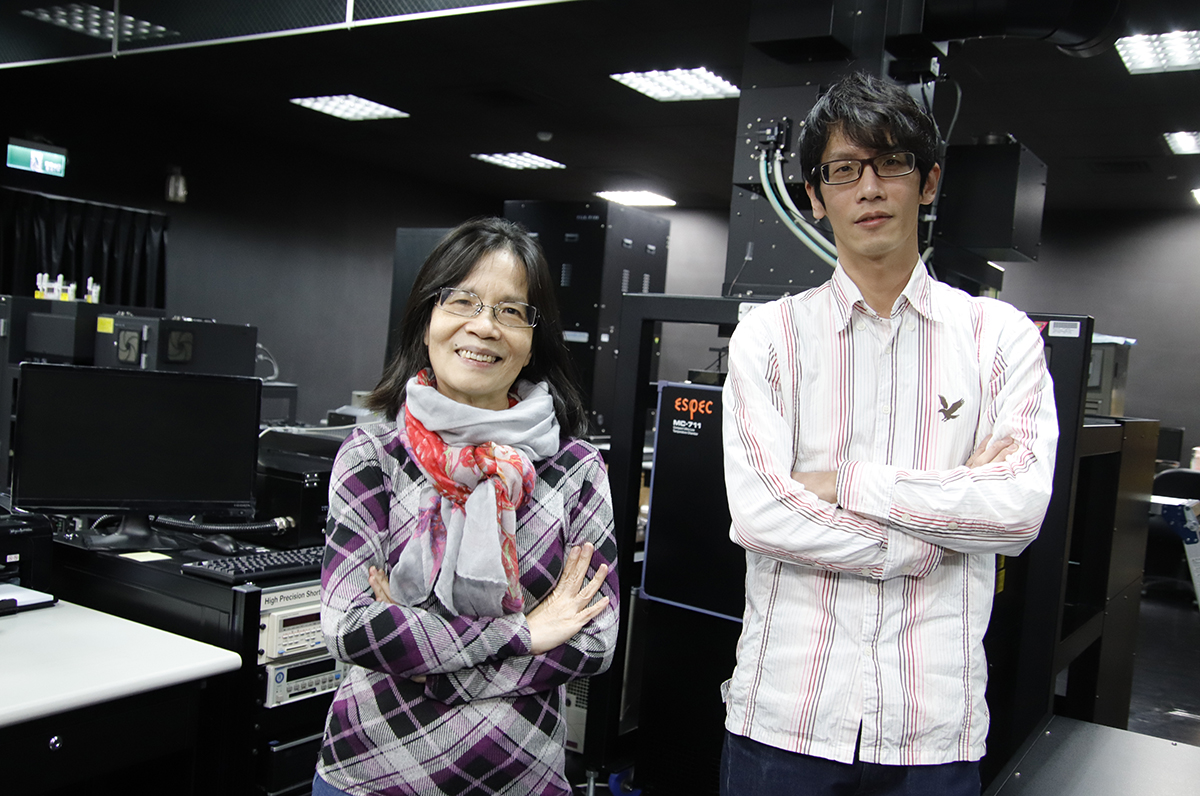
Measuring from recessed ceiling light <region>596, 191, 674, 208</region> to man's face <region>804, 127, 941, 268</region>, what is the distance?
25.5 ft

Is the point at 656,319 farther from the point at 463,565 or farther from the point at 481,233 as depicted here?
the point at 463,565

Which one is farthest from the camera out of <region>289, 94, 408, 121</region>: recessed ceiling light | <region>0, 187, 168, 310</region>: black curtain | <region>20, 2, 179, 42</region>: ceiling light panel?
<region>289, 94, 408, 121</region>: recessed ceiling light

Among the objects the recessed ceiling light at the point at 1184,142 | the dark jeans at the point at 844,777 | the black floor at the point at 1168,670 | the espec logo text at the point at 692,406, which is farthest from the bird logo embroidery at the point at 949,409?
the recessed ceiling light at the point at 1184,142

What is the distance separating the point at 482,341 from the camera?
1323 mm

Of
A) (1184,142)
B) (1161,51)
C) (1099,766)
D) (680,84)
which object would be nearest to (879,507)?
(1099,766)

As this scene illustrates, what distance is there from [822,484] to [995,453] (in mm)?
235

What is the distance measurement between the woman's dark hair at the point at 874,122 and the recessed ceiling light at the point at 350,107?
557cm

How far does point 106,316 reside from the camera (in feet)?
12.2

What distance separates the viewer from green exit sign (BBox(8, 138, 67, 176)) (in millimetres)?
6207

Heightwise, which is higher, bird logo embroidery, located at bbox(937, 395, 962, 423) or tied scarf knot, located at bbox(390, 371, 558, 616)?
bird logo embroidery, located at bbox(937, 395, 962, 423)

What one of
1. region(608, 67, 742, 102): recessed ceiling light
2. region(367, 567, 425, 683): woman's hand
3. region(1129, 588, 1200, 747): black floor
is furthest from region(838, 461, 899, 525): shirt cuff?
region(608, 67, 742, 102): recessed ceiling light

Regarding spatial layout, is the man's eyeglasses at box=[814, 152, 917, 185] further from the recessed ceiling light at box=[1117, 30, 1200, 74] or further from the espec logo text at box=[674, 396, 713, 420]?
the recessed ceiling light at box=[1117, 30, 1200, 74]

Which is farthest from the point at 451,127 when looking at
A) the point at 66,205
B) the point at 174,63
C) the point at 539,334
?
the point at 539,334

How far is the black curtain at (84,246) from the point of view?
631 centimetres
